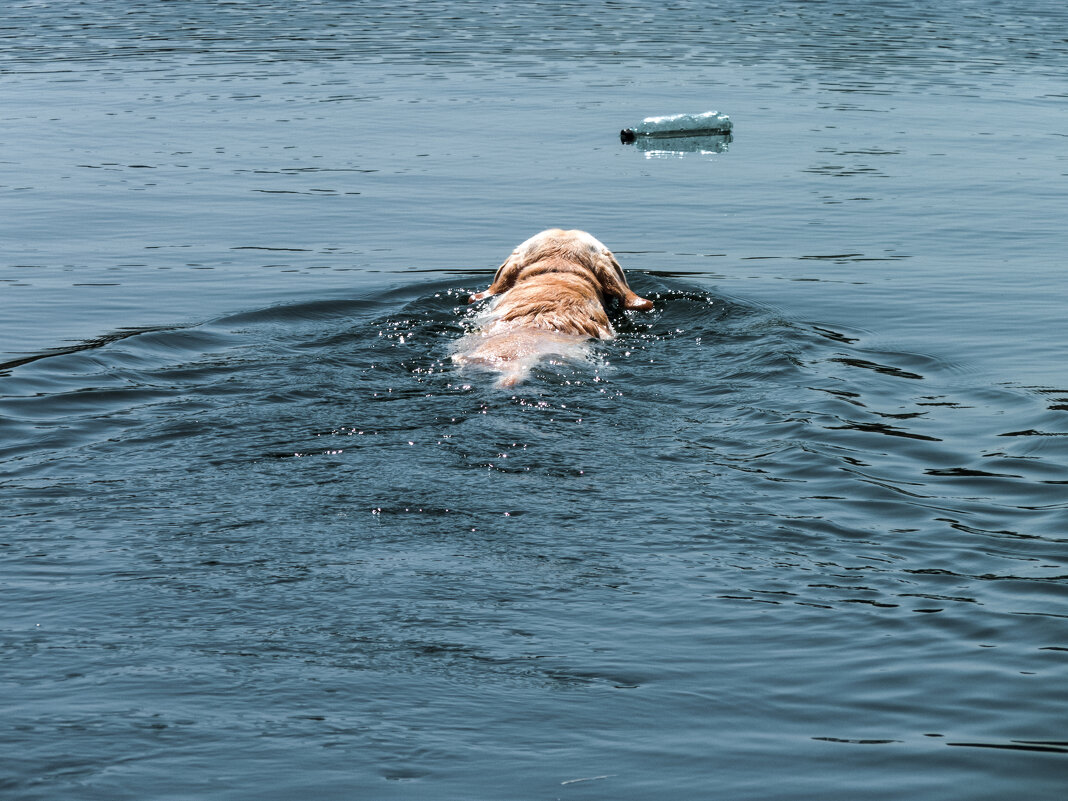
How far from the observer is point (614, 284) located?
34.3 ft

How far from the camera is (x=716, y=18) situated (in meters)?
29.1

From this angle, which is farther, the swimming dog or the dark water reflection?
the swimming dog

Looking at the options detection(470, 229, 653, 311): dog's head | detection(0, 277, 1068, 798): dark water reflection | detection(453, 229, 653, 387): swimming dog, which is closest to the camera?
detection(0, 277, 1068, 798): dark water reflection

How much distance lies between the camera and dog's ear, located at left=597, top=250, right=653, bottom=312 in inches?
409

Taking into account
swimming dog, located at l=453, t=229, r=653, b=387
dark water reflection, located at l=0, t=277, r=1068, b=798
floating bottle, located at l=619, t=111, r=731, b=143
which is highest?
floating bottle, located at l=619, t=111, r=731, b=143

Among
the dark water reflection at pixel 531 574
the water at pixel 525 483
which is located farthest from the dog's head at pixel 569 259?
the dark water reflection at pixel 531 574

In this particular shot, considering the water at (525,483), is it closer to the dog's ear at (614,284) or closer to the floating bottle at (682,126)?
the dog's ear at (614,284)

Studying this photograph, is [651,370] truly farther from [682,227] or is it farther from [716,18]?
[716,18]

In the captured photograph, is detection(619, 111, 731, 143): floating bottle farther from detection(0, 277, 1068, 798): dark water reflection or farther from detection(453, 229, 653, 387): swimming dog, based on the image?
detection(0, 277, 1068, 798): dark water reflection

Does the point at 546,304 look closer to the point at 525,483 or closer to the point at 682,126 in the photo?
the point at 525,483

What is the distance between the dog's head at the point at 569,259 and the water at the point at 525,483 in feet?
1.39

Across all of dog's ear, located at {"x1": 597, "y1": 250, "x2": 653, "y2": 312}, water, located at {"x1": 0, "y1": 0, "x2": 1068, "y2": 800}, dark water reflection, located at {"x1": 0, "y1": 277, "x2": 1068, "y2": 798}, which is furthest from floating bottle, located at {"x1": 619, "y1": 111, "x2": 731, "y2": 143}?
dark water reflection, located at {"x1": 0, "y1": 277, "x2": 1068, "y2": 798}

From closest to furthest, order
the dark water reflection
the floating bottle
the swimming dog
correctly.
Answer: the dark water reflection < the swimming dog < the floating bottle

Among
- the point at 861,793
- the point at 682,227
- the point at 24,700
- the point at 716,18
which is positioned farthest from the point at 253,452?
the point at 716,18
